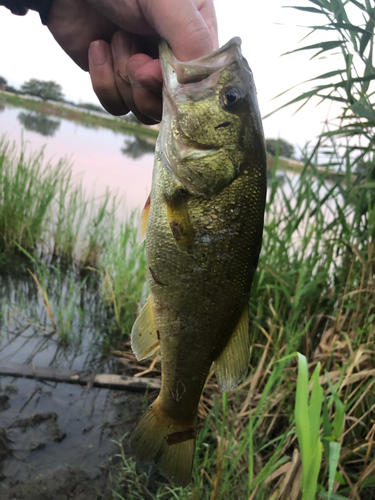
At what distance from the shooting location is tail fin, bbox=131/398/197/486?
1.35 meters

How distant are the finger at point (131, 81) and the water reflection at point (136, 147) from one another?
20.1 meters

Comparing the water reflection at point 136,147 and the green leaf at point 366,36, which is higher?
the water reflection at point 136,147

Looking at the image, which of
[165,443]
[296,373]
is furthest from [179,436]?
[296,373]

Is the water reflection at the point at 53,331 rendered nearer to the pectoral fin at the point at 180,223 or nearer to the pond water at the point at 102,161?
the pectoral fin at the point at 180,223

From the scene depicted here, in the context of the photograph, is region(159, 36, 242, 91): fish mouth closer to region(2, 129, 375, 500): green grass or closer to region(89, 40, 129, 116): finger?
region(89, 40, 129, 116): finger

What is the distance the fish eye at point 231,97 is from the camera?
136cm

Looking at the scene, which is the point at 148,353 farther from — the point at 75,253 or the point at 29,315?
the point at 75,253

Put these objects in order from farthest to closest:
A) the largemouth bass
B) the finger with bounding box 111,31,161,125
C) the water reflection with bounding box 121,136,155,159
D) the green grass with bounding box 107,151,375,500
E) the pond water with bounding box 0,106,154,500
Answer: the water reflection with bounding box 121,136,155,159, the pond water with bounding box 0,106,154,500, the green grass with bounding box 107,151,375,500, the finger with bounding box 111,31,161,125, the largemouth bass

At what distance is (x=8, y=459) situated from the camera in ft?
8.52

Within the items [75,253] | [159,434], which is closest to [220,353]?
[159,434]

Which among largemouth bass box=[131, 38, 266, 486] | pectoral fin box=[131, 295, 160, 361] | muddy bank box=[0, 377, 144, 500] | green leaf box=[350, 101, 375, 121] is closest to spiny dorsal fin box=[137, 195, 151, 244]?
largemouth bass box=[131, 38, 266, 486]

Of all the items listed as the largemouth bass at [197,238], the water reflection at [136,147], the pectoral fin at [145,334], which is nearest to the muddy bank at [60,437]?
the largemouth bass at [197,238]

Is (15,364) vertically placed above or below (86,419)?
above

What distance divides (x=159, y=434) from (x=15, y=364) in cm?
258
